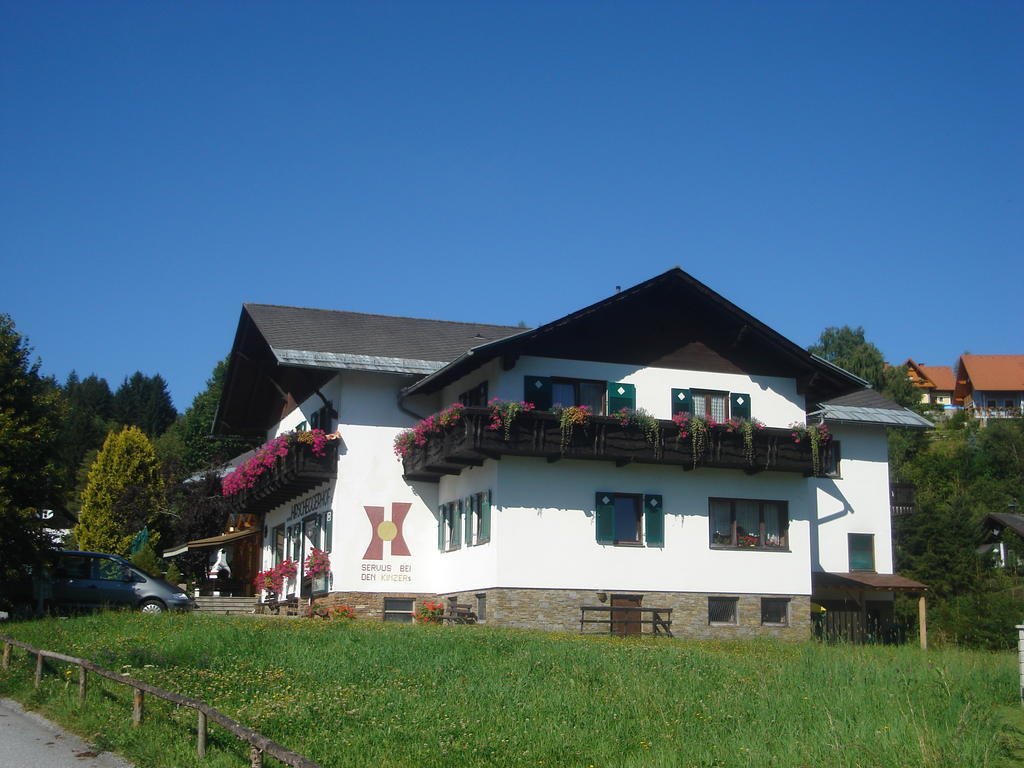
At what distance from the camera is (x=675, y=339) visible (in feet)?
102

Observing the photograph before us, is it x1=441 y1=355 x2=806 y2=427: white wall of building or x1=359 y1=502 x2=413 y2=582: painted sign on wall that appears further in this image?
x1=359 y1=502 x2=413 y2=582: painted sign on wall

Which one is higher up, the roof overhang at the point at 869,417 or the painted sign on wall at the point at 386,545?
the roof overhang at the point at 869,417

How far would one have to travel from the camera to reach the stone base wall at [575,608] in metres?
27.8

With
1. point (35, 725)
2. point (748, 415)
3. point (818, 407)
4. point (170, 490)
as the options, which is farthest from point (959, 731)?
point (170, 490)

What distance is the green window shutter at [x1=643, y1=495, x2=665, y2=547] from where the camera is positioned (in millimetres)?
29406

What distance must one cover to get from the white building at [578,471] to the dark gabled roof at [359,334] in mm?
115

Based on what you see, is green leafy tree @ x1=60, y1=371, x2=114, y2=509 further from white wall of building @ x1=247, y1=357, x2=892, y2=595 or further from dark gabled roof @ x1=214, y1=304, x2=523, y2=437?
white wall of building @ x1=247, y1=357, x2=892, y2=595

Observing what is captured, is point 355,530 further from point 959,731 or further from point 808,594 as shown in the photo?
point 959,731

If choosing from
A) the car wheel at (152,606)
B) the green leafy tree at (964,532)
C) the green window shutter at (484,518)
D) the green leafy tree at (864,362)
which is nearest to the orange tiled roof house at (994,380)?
the green leafy tree at (964,532)

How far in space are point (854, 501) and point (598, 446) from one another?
41.1 ft

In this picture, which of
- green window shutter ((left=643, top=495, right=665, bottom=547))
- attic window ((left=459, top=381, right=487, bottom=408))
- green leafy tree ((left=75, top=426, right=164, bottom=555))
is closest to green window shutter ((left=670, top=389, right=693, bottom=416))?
green window shutter ((left=643, top=495, right=665, bottom=547))

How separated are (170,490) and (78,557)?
23711mm

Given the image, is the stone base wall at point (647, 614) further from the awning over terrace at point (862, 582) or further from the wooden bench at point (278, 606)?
the wooden bench at point (278, 606)

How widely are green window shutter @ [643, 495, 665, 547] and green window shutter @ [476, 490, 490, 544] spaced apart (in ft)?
12.9
